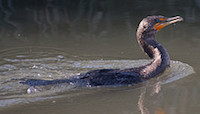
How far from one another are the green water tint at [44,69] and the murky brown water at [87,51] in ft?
0.05

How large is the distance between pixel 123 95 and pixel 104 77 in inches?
23.2

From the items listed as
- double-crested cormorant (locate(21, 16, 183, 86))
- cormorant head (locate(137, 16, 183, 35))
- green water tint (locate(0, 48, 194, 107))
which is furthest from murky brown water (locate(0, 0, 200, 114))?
cormorant head (locate(137, 16, 183, 35))

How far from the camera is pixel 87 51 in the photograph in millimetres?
7824

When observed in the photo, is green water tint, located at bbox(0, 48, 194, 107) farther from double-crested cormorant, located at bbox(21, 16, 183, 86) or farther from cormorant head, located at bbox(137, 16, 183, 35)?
cormorant head, located at bbox(137, 16, 183, 35)

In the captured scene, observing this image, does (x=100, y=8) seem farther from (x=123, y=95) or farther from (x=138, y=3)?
(x=123, y=95)

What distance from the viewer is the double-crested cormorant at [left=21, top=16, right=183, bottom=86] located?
632 centimetres

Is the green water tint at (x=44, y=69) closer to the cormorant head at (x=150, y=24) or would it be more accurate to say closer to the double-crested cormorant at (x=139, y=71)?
the double-crested cormorant at (x=139, y=71)

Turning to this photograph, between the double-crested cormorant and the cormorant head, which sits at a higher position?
the cormorant head

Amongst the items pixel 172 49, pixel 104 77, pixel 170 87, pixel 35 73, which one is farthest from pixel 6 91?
pixel 172 49

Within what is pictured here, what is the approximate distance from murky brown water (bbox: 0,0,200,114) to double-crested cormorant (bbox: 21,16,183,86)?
0.54ft

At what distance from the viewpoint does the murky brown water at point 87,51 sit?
554 centimetres

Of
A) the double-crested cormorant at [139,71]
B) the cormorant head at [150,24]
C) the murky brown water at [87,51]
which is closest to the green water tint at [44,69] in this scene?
the murky brown water at [87,51]

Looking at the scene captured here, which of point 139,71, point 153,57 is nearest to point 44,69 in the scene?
point 139,71

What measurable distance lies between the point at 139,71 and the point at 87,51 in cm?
169
